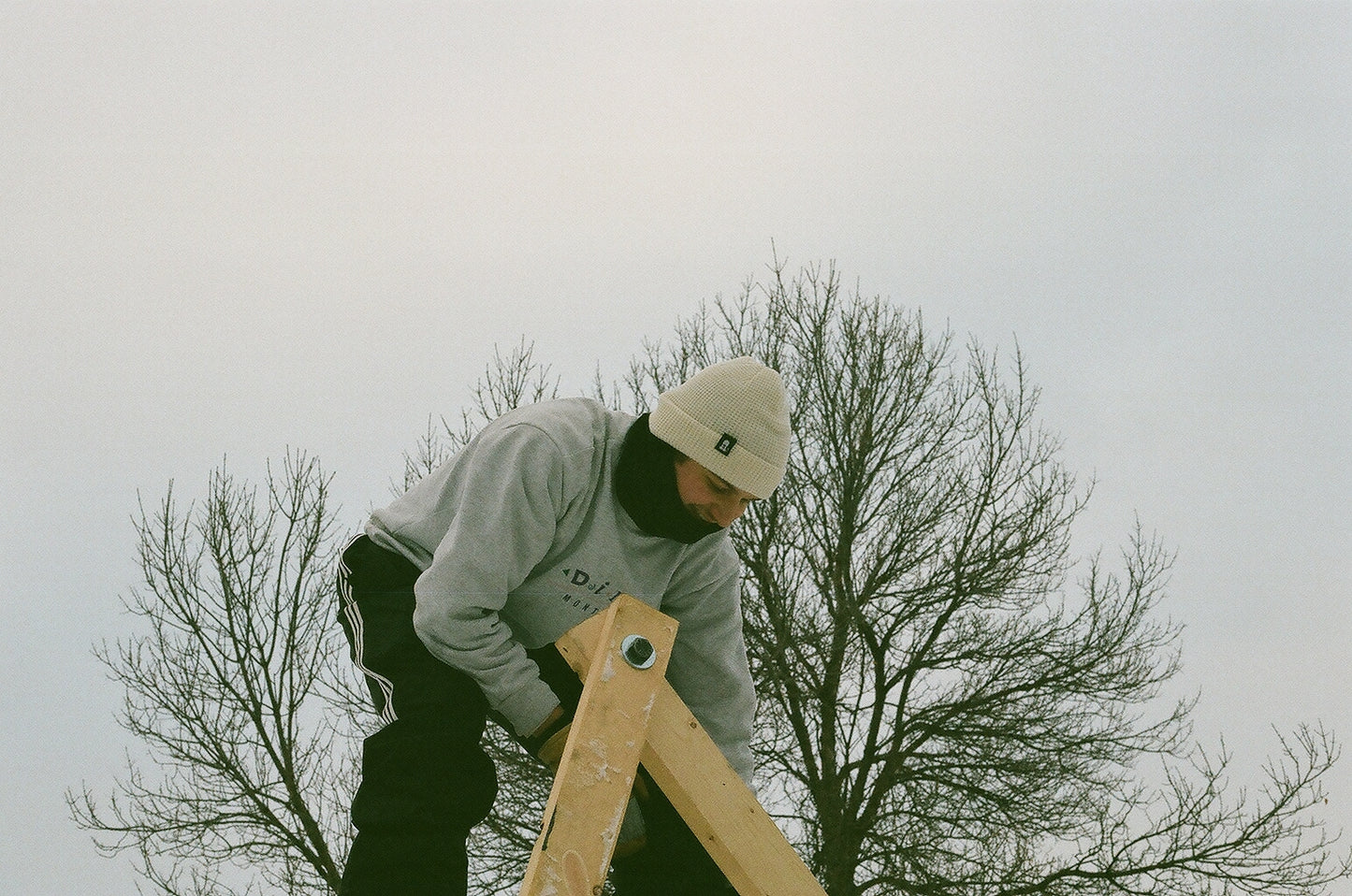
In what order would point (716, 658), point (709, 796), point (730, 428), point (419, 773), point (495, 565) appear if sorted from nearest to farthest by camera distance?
point (709, 796), point (419, 773), point (495, 565), point (730, 428), point (716, 658)

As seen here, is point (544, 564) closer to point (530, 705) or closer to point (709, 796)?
point (530, 705)

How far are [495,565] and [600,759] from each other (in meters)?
0.64

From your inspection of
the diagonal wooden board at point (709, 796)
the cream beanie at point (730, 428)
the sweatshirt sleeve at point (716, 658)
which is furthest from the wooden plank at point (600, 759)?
the sweatshirt sleeve at point (716, 658)

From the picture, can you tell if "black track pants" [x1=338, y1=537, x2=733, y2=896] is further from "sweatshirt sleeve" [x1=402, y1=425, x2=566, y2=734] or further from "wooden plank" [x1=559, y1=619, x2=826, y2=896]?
"wooden plank" [x1=559, y1=619, x2=826, y2=896]

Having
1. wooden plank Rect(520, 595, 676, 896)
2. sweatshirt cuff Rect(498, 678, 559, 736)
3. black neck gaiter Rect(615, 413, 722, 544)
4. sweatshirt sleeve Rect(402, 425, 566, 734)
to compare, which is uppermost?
black neck gaiter Rect(615, 413, 722, 544)

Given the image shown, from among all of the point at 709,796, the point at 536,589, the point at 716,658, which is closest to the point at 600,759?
the point at 709,796

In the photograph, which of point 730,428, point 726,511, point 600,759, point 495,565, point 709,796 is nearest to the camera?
point 600,759

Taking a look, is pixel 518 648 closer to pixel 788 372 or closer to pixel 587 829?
pixel 587 829

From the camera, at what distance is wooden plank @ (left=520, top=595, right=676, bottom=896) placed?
1.64 metres

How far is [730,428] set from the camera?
8.04 ft

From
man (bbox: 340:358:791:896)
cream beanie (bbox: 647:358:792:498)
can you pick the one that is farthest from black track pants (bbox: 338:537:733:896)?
cream beanie (bbox: 647:358:792:498)

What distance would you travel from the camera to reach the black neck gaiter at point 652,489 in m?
2.53

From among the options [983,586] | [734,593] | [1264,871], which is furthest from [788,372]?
[734,593]

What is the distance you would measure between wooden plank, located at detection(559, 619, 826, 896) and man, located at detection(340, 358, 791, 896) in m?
0.44
